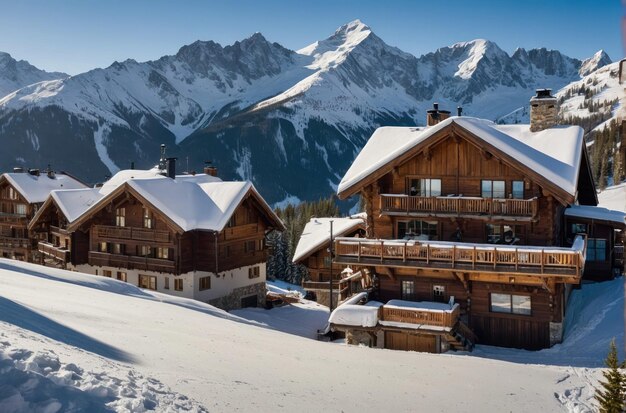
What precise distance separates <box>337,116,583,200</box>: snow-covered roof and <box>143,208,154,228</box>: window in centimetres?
1566

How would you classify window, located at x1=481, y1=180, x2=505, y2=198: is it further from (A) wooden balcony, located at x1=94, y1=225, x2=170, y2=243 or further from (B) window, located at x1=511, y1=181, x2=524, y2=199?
(A) wooden balcony, located at x1=94, y1=225, x2=170, y2=243

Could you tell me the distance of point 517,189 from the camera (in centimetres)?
2802

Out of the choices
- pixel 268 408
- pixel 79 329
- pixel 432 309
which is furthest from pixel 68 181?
pixel 268 408

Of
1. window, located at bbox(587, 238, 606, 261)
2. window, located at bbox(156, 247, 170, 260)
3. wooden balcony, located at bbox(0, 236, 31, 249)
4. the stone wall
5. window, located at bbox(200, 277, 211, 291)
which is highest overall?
the stone wall

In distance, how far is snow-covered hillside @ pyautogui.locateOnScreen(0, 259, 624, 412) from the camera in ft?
32.6

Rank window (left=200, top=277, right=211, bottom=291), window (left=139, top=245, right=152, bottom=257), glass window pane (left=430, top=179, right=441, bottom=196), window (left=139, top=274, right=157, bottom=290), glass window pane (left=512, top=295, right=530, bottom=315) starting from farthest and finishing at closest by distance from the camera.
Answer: window (left=139, top=245, right=152, bottom=257)
window (left=139, top=274, right=157, bottom=290)
window (left=200, top=277, right=211, bottom=291)
glass window pane (left=430, top=179, right=441, bottom=196)
glass window pane (left=512, top=295, right=530, bottom=315)

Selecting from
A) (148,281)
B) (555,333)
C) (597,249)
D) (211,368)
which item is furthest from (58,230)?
(211,368)

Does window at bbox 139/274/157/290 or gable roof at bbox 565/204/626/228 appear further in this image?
window at bbox 139/274/157/290

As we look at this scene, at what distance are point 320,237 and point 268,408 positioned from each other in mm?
32127

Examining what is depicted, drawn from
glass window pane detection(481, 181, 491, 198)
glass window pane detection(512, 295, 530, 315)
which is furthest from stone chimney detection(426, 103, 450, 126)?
glass window pane detection(512, 295, 530, 315)

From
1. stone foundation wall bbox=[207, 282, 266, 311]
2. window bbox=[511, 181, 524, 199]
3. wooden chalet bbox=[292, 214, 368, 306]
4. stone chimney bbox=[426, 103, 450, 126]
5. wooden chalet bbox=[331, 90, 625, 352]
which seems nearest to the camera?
wooden chalet bbox=[331, 90, 625, 352]

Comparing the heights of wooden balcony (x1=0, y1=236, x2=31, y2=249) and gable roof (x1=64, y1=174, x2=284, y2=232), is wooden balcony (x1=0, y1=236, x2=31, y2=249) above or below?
below

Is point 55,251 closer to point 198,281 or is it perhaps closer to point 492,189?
point 198,281

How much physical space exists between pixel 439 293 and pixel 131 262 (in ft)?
69.9
